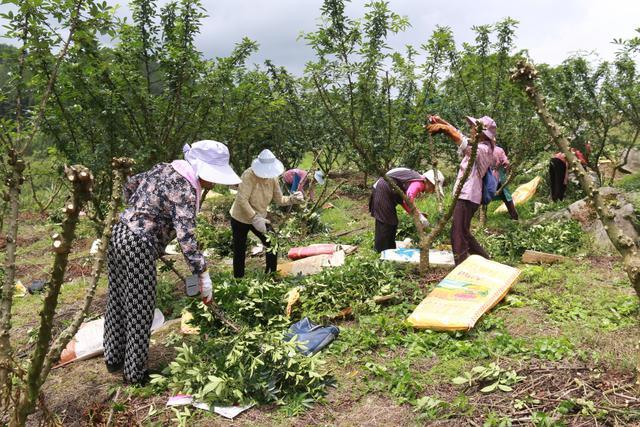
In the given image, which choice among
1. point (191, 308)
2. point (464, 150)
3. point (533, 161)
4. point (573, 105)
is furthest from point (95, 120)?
point (573, 105)

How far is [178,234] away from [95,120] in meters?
2.52

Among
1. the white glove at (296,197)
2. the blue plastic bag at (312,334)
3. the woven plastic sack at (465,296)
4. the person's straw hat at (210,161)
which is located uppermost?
the person's straw hat at (210,161)

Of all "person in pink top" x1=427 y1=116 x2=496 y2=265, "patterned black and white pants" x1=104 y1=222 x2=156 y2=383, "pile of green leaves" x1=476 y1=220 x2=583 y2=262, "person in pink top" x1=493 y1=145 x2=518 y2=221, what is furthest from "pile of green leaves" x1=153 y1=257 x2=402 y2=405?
"person in pink top" x1=493 y1=145 x2=518 y2=221

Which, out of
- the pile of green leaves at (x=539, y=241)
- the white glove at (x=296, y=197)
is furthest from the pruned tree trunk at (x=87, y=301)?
the pile of green leaves at (x=539, y=241)

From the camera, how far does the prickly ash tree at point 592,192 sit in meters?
2.03

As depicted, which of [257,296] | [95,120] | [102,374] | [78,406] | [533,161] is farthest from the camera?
[533,161]

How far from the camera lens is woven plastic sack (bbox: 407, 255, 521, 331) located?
3.71m

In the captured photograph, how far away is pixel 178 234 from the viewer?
3193mm

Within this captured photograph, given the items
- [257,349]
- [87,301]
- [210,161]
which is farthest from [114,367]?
[87,301]

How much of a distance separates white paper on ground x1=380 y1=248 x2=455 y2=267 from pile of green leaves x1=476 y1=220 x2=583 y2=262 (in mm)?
794

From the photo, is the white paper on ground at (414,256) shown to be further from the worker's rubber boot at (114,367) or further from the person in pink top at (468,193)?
the worker's rubber boot at (114,367)

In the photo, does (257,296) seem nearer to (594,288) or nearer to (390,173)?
(390,173)

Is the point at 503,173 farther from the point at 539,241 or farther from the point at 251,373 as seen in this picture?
the point at 251,373

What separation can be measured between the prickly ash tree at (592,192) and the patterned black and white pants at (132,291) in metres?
2.48
